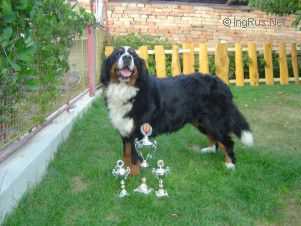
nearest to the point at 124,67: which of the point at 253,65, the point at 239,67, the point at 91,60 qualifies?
the point at 91,60

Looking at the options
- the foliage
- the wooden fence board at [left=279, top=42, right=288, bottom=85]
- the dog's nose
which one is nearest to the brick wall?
the wooden fence board at [left=279, top=42, right=288, bottom=85]

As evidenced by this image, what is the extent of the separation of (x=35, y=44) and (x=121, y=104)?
2.13 metres

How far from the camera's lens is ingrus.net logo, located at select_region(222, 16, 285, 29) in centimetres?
1317

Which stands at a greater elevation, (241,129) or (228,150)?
(241,129)

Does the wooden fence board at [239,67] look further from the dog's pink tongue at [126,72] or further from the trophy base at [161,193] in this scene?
the trophy base at [161,193]

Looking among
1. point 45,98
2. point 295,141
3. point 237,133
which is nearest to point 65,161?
point 45,98

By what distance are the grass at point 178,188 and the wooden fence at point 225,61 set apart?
17.4 feet

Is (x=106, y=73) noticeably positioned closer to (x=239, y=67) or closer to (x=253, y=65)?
(x=239, y=67)

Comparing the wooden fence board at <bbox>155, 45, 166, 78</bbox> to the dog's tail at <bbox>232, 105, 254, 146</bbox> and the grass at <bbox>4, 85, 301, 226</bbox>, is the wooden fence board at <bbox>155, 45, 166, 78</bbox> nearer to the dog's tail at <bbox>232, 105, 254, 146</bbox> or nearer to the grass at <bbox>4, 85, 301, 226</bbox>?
the grass at <bbox>4, 85, 301, 226</bbox>

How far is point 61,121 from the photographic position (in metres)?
5.63

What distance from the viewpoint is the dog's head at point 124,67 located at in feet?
13.0

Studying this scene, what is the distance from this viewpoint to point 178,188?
3934mm

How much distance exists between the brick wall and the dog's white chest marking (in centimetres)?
890

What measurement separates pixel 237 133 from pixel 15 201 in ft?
8.58
